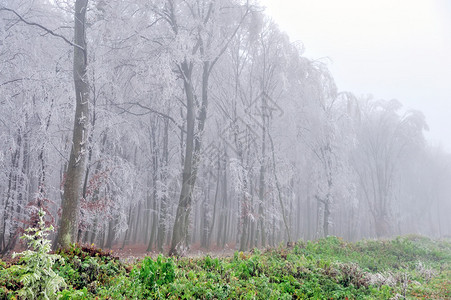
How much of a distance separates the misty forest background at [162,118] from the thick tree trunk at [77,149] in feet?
0.09

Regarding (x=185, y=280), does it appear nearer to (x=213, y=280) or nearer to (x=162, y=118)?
(x=213, y=280)

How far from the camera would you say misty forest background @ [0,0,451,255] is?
32.2ft

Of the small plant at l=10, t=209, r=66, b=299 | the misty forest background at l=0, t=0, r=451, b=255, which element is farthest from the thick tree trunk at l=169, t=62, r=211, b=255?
the small plant at l=10, t=209, r=66, b=299

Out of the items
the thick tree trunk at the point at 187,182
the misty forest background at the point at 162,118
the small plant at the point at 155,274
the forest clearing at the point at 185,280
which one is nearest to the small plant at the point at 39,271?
the forest clearing at the point at 185,280

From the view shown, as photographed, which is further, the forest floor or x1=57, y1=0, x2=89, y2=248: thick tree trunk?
the forest floor

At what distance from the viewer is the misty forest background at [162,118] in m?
9.82

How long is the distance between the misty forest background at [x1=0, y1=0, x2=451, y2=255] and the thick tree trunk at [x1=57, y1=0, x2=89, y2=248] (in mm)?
27

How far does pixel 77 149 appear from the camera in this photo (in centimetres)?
758

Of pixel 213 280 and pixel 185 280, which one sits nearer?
pixel 185 280

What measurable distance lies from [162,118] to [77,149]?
30.1 ft

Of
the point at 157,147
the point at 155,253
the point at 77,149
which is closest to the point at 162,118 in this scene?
the point at 157,147

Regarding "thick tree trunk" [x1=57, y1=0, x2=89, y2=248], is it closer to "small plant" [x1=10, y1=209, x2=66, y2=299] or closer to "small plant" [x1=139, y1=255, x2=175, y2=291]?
"small plant" [x1=139, y1=255, x2=175, y2=291]

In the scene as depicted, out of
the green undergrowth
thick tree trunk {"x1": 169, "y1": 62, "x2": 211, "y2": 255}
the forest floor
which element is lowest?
the forest floor

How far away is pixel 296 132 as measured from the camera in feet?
63.9
